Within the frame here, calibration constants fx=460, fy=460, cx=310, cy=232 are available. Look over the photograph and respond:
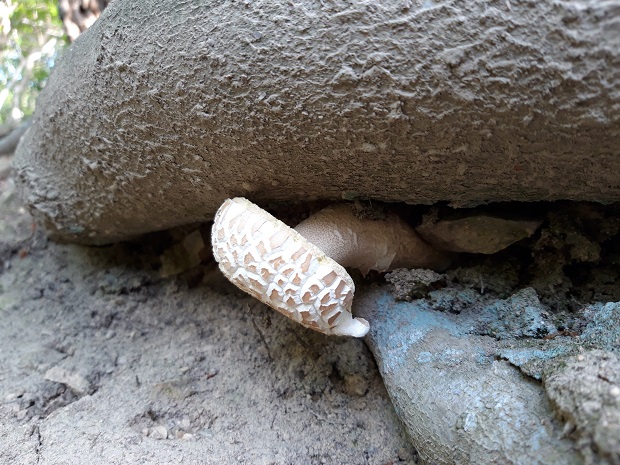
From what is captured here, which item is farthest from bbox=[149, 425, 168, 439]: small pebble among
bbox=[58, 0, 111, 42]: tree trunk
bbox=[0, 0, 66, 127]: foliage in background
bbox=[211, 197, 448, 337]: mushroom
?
bbox=[0, 0, 66, 127]: foliage in background

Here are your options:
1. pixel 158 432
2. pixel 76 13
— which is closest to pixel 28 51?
pixel 76 13

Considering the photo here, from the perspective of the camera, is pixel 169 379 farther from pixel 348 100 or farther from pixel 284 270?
pixel 348 100

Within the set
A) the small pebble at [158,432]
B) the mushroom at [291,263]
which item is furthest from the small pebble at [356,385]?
the small pebble at [158,432]

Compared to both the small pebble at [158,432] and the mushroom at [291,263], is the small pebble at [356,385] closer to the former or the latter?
the mushroom at [291,263]

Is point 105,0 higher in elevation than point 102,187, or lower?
higher

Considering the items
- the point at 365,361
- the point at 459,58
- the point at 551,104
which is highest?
the point at 459,58

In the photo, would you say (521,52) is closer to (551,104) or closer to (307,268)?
(551,104)

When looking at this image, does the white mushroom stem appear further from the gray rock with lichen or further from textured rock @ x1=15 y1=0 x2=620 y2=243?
the gray rock with lichen

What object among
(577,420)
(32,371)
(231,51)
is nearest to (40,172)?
(32,371)
